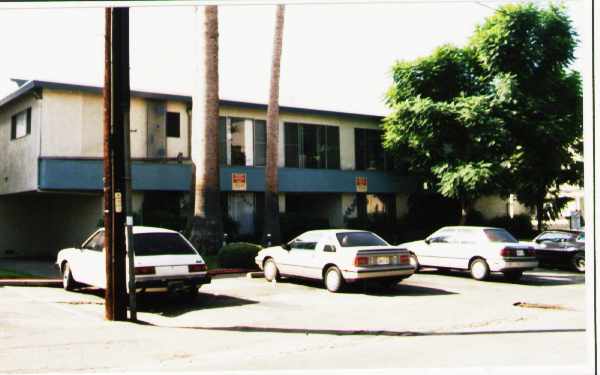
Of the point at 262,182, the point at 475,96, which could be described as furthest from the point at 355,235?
the point at 475,96

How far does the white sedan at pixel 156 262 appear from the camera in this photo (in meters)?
11.5

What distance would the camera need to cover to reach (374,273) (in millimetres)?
13422

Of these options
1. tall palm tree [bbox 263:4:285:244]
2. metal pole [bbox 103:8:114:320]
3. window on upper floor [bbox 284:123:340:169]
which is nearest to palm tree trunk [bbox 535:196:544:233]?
window on upper floor [bbox 284:123:340:169]

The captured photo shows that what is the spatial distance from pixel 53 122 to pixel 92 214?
3.73m

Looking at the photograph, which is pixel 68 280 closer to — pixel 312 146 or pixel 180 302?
pixel 180 302

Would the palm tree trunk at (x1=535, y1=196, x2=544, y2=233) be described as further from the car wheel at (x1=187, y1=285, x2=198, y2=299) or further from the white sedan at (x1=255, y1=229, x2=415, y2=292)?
the car wheel at (x1=187, y1=285, x2=198, y2=299)

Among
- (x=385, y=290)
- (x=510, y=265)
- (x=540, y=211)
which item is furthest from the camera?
(x=540, y=211)

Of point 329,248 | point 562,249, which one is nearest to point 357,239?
point 329,248

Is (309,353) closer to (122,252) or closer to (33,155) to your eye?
(122,252)

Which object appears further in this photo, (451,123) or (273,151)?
(451,123)

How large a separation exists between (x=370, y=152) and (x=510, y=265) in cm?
1520

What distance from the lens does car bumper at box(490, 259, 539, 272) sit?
624 inches

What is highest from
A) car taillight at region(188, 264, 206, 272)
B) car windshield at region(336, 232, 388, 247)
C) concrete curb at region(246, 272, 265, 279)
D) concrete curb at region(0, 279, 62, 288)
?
car windshield at region(336, 232, 388, 247)

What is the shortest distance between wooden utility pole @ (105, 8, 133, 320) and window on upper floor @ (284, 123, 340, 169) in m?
17.5
